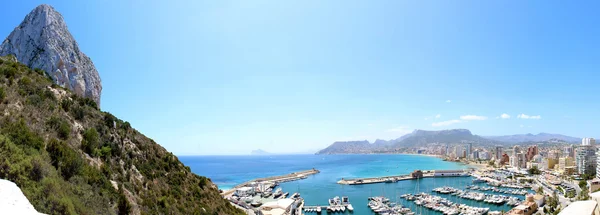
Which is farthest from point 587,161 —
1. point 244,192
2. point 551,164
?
point 244,192

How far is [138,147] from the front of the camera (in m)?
13.9

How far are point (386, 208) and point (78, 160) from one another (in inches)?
1207

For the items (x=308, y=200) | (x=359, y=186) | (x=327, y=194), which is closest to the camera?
(x=308, y=200)

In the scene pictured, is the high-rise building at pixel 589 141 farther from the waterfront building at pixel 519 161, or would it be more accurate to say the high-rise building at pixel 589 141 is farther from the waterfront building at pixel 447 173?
the waterfront building at pixel 447 173

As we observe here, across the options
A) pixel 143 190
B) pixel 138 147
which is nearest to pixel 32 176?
pixel 143 190

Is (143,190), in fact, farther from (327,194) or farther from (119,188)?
(327,194)

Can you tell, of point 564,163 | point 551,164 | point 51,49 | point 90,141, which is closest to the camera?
point 90,141

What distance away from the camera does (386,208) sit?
33.0 metres

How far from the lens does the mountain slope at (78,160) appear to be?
6.18m

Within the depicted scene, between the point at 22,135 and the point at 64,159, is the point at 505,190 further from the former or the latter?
the point at 22,135

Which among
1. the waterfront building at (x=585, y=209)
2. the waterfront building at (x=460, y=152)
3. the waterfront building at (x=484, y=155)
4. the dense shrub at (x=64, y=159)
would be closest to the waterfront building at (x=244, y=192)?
the waterfront building at (x=585, y=209)

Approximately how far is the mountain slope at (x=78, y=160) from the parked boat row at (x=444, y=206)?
2482 centimetres

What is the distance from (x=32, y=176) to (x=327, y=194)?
4277cm

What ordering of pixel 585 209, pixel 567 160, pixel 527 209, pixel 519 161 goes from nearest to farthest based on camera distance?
pixel 585 209, pixel 527 209, pixel 567 160, pixel 519 161
